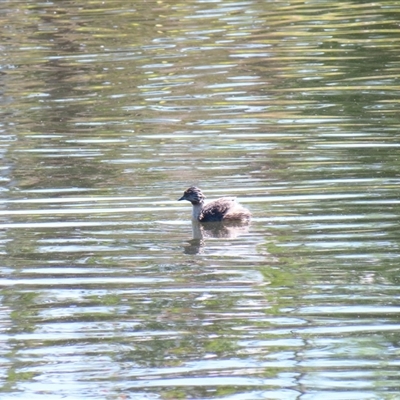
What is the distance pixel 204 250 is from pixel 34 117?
6.58 metres

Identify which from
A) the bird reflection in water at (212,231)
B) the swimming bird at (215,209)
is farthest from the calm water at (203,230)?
the swimming bird at (215,209)

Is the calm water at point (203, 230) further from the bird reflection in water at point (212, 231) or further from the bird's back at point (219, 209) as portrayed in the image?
the bird's back at point (219, 209)

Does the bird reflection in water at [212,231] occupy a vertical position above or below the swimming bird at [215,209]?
below

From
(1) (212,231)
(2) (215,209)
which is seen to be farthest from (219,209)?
(1) (212,231)

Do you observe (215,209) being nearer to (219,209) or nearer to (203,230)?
(219,209)

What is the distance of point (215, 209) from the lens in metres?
10.9

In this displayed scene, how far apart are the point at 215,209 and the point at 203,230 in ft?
0.72

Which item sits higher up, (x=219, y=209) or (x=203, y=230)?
(x=219, y=209)

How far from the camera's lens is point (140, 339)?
805cm

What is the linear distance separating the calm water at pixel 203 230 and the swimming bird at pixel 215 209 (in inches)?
5.3

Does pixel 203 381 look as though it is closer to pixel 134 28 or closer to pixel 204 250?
pixel 204 250

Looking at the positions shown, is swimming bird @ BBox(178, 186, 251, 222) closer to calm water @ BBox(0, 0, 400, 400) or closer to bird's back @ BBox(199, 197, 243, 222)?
bird's back @ BBox(199, 197, 243, 222)

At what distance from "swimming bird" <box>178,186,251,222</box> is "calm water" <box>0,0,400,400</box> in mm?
135

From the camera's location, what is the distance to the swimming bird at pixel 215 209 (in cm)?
1069
